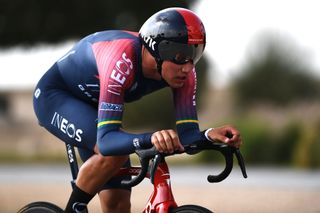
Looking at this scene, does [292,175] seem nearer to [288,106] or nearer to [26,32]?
[26,32]

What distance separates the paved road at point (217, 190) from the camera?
11.1m

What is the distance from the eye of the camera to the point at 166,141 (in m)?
3.88

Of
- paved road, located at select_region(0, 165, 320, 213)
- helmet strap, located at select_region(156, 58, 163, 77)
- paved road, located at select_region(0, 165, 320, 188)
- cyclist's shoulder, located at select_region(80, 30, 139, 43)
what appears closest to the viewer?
helmet strap, located at select_region(156, 58, 163, 77)

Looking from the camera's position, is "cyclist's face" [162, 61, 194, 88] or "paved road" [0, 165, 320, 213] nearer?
"cyclist's face" [162, 61, 194, 88]

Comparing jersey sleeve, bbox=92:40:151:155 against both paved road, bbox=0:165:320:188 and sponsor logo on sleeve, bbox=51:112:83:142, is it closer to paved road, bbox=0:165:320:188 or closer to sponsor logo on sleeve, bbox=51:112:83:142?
sponsor logo on sleeve, bbox=51:112:83:142

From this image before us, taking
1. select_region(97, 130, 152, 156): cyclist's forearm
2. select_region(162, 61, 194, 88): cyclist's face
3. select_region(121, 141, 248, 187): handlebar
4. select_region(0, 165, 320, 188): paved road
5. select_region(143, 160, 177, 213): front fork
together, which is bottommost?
select_region(0, 165, 320, 188): paved road

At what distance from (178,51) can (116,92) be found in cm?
40

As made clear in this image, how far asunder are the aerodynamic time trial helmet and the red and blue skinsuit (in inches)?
8.1

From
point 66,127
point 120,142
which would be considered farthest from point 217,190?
point 120,142

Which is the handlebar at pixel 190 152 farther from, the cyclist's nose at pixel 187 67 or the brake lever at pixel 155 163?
the cyclist's nose at pixel 187 67

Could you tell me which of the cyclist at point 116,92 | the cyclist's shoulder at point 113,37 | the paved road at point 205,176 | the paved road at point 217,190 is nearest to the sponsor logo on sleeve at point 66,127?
the cyclist at point 116,92

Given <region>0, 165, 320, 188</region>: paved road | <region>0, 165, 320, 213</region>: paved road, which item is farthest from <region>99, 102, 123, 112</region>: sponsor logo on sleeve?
<region>0, 165, 320, 188</region>: paved road

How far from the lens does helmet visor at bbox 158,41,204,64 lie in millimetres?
4375

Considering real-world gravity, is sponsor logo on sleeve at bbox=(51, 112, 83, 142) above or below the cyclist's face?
below
